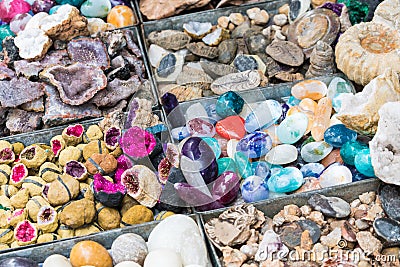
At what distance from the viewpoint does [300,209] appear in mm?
1554

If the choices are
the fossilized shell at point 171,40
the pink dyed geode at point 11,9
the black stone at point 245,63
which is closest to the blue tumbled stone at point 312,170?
the black stone at point 245,63

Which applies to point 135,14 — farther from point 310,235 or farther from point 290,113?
point 310,235

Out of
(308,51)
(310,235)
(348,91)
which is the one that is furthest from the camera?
(308,51)

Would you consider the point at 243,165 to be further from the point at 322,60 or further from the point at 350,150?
the point at 322,60

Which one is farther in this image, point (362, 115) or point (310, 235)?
point (362, 115)

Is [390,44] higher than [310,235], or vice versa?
[390,44]

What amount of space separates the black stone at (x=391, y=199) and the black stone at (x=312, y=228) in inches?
7.6

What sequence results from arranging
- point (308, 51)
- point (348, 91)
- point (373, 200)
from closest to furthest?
point (373, 200) → point (348, 91) → point (308, 51)

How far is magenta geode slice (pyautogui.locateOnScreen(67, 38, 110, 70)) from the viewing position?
1956 mm

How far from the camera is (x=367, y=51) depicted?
189 centimetres

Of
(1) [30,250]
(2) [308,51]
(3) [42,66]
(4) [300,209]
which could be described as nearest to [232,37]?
(2) [308,51]

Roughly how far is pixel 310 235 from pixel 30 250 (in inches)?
27.6

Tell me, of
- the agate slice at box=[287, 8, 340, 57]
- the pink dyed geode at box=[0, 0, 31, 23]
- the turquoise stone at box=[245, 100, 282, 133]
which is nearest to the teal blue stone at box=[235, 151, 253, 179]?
the turquoise stone at box=[245, 100, 282, 133]

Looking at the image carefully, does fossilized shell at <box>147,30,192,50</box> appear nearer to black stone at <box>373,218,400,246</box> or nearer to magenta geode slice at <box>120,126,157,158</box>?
magenta geode slice at <box>120,126,157,158</box>
